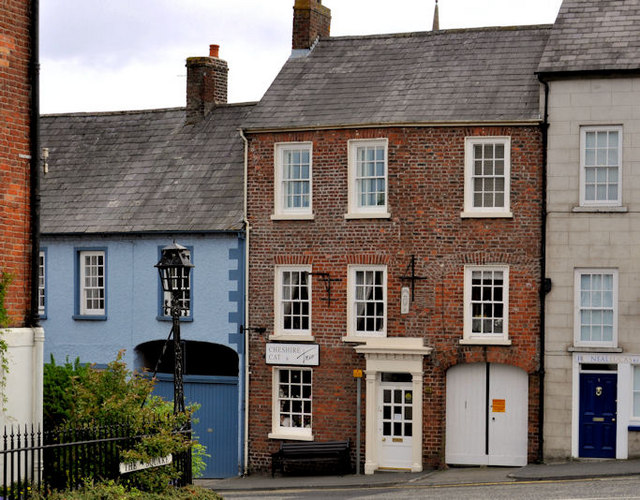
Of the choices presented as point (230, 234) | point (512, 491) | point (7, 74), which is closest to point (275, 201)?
point (230, 234)

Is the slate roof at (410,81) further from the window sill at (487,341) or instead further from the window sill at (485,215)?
the window sill at (487,341)

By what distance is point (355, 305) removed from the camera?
3028 centimetres

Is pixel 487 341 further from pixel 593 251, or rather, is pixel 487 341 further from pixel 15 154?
pixel 15 154

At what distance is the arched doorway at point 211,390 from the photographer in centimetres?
3128

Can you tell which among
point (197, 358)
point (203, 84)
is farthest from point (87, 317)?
point (203, 84)

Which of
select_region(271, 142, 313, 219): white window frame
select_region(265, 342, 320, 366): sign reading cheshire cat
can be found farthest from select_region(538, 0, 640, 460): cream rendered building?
select_region(271, 142, 313, 219): white window frame

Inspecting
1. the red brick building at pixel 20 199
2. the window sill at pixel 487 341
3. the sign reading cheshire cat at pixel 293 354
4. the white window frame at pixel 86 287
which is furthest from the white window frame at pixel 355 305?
the red brick building at pixel 20 199

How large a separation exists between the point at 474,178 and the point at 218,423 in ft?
31.1

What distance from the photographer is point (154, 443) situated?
1841 cm

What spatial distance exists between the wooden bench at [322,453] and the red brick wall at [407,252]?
→ 38 cm

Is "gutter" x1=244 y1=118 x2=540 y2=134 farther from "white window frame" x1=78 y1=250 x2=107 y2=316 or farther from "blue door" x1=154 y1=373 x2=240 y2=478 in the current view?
"blue door" x1=154 y1=373 x2=240 y2=478

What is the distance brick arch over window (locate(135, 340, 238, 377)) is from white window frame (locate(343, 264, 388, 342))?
3859 mm

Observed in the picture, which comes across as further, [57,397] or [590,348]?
[590,348]

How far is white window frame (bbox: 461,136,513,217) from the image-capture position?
94.5 ft
